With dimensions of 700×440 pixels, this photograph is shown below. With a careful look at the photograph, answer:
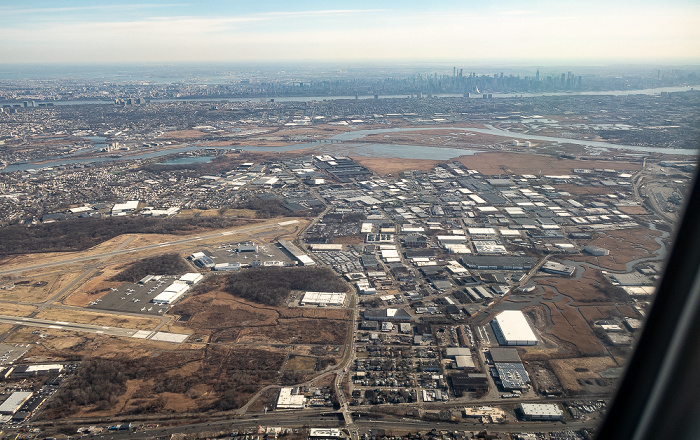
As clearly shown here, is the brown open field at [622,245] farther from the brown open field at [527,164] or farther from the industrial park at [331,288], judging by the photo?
the brown open field at [527,164]

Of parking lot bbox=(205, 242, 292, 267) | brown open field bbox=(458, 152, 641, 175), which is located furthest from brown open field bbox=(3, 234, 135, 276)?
brown open field bbox=(458, 152, 641, 175)

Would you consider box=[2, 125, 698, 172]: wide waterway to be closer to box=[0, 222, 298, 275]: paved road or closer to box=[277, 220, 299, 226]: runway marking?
box=[277, 220, 299, 226]: runway marking

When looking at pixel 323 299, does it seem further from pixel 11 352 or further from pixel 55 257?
pixel 55 257

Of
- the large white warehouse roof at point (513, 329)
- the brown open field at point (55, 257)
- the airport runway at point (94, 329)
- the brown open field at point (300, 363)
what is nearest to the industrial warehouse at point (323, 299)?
the brown open field at point (300, 363)

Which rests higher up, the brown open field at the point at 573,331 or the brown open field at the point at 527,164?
Answer: the brown open field at the point at 573,331

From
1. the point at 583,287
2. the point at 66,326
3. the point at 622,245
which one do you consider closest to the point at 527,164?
the point at 622,245

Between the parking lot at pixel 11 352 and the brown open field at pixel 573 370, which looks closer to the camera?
the brown open field at pixel 573 370
